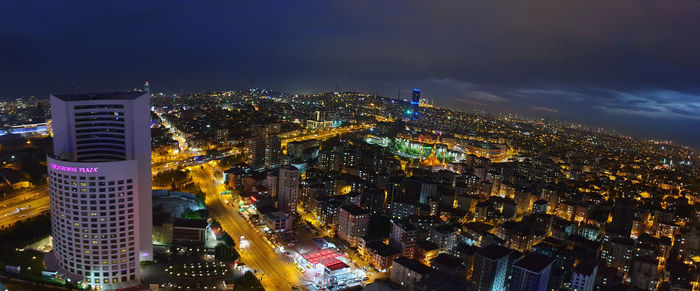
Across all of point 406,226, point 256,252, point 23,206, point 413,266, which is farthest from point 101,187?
point 406,226

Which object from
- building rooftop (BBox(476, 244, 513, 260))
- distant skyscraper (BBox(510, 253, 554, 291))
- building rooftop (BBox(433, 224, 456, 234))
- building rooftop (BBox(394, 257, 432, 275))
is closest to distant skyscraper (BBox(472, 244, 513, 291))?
building rooftop (BBox(476, 244, 513, 260))

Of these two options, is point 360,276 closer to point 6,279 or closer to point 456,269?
point 456,269

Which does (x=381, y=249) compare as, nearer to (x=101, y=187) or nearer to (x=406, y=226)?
(x=406, y=226)

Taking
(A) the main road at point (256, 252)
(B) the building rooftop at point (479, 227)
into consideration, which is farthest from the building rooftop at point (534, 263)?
(A) the main road at point (256, 252)

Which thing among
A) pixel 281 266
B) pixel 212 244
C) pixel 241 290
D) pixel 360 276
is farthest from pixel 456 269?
pixel 212 244

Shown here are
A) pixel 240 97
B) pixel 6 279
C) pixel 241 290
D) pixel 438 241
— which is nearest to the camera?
pixel 6 279

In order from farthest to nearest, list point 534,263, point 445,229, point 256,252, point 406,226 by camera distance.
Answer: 1. point 445,229
2. point 406,226
3. point 256,252
4. point 534,263
